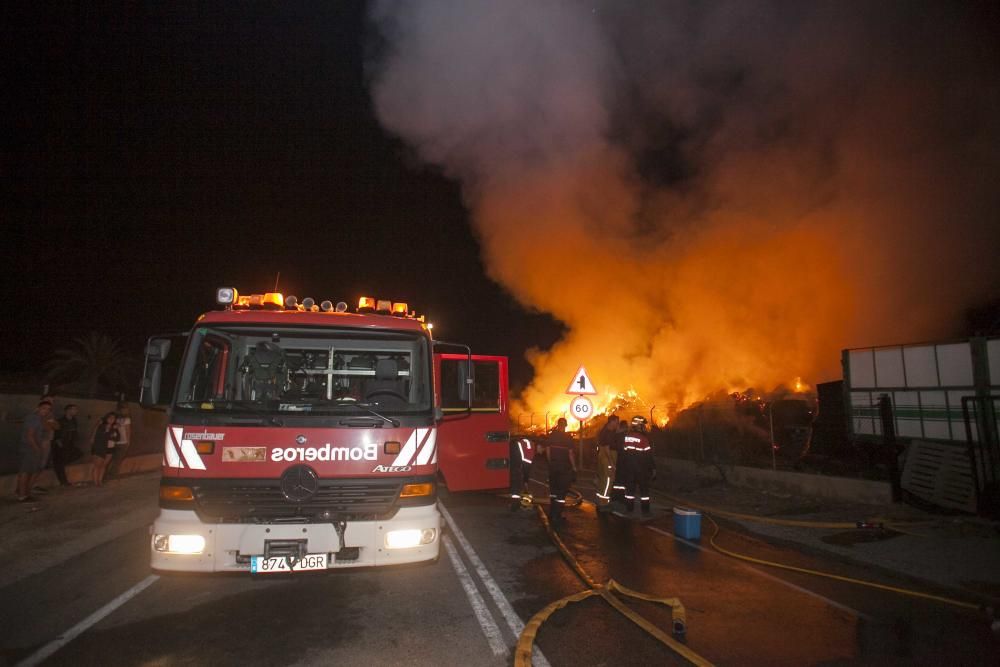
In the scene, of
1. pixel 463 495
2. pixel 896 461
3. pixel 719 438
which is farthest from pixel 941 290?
pixel 463 495

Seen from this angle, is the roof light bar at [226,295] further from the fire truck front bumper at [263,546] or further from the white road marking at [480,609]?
the white road marking at [480,609]

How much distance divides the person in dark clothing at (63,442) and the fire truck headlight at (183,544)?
28.4ft

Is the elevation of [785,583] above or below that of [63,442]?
below

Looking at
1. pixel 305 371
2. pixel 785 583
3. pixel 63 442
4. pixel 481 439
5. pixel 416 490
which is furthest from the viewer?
pixel 63 442

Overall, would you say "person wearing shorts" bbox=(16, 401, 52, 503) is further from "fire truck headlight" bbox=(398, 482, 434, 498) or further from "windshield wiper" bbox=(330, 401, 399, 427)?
"fire truck headlight" bbox=(398, 482, 434, 498)

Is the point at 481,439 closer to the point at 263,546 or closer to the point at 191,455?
the point at 263,546

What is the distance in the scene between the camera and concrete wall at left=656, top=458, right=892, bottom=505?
30.0 feet

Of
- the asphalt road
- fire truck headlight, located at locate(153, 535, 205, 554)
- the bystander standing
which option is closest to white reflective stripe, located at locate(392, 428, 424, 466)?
the asphalt road

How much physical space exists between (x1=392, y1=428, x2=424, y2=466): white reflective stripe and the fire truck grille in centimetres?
26

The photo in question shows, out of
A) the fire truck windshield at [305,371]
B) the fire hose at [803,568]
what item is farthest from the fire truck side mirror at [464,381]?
the fire hose at [803,568]

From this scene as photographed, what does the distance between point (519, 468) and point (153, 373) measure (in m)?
6.31

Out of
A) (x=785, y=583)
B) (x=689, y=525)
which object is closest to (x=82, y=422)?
(x=689, y=525)

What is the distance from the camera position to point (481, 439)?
9.09 metres

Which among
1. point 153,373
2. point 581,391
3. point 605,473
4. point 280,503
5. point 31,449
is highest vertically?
point 581,391
